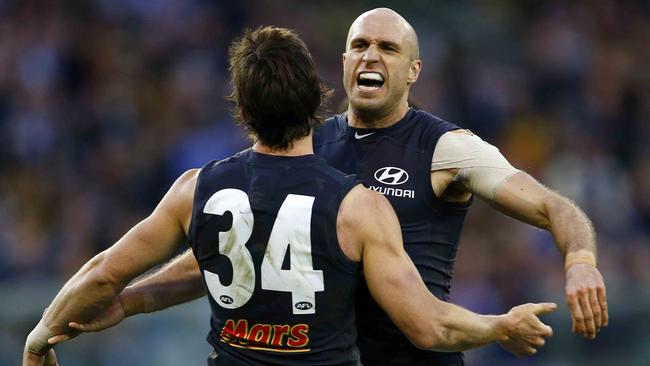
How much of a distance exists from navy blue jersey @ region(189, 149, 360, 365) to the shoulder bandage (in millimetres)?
924

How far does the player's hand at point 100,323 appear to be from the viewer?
5.11 m

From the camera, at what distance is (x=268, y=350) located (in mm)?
4668

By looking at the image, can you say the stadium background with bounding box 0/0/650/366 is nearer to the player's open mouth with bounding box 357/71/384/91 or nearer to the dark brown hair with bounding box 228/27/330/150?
the player's open mouth with bounding box 357/71/384/91

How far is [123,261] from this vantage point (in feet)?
15.9

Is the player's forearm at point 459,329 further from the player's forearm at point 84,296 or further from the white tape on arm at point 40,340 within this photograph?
the white tape on arm at point 40,340

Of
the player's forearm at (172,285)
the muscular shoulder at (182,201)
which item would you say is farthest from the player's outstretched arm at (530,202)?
the muscular shoulder at (182,201)

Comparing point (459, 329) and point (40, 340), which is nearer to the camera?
point (459, 329)

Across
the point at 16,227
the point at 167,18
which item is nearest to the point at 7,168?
the point at 16,227

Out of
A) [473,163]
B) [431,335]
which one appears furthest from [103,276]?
[473,163]

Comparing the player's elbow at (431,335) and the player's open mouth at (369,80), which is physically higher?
the player's open mouth at (369,80)

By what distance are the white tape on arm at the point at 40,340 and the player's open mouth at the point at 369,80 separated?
5.85 feet

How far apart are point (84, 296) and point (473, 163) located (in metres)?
1.77

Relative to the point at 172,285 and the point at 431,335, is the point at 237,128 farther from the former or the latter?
the point at 431,335

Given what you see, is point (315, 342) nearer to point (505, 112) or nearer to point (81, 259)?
point (81, 259)
